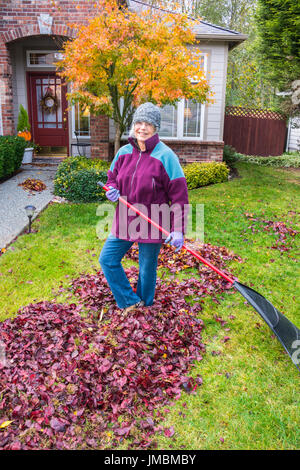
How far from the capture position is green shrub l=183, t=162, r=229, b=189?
32.2 feet

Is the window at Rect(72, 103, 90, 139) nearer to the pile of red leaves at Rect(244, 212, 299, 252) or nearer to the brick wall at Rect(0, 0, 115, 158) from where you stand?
the brick wall at Rect(0, 0, 115, 158)

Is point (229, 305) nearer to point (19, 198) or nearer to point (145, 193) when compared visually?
point (145, 193)

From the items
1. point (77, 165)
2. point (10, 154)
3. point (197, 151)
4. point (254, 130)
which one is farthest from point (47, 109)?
point (254, 130)

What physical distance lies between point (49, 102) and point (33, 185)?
4663mm

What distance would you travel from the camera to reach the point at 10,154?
9.30 metres

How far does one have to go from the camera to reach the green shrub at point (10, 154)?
8.97 meters

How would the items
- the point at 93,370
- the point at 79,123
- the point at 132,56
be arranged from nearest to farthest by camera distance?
the point at 93,370 → the point at 132,56 → the point at 79,123

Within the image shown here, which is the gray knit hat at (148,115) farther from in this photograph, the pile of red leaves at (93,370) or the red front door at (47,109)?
the red front door at (47,109)

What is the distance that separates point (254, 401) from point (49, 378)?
1.52 meters

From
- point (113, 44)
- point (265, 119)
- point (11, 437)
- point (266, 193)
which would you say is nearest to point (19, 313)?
point (11, 437)

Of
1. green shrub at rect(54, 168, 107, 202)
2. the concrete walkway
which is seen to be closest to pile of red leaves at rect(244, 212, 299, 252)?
green shrub at rect(54, 168, 107, 202)

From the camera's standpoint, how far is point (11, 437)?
258cm

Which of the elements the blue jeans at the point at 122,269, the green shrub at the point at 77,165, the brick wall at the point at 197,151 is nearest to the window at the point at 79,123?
the brick wall at the point at 197,151

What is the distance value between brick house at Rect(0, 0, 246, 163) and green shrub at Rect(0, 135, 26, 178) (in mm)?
678
